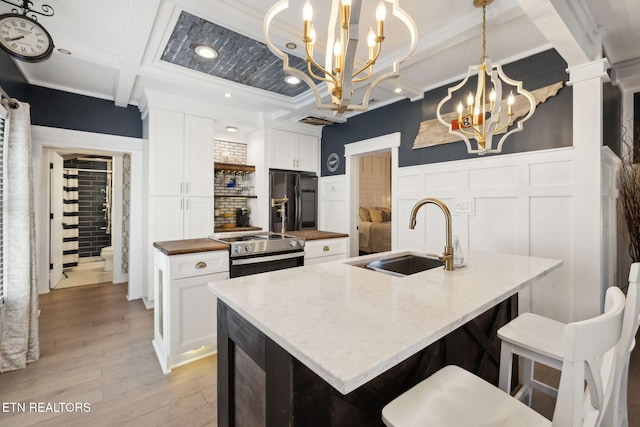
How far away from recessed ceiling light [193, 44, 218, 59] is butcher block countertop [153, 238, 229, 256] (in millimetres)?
1824

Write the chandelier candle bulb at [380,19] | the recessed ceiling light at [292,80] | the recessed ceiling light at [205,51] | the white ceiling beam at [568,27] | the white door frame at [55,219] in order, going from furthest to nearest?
the white door frame at [55,219] → the recessed ceiling light at [292,80] → the recessed ceiling light at [205,51] → the white ceiling beam at [568,27] → the chandelier candle bulb at [380,19]

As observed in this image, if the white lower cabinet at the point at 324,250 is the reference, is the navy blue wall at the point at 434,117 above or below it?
above

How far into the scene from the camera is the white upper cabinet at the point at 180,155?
3570 millimetres

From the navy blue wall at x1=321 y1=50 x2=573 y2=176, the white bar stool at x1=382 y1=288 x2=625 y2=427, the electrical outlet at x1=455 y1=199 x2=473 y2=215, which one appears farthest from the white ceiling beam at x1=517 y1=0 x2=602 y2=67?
the white bar stool at x1=382 y1=288 x2=625 y2=427

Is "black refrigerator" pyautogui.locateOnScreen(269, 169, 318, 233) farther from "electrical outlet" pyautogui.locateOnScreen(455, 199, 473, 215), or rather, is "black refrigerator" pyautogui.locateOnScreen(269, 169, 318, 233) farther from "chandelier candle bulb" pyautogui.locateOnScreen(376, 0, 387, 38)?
"chandelier candle bulb" pyautogui.locateOnScreen(376, 0, 387, 38)

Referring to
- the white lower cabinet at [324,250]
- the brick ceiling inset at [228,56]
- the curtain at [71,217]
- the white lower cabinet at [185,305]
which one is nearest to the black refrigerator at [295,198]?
the brick ceiling inset at [228,56]

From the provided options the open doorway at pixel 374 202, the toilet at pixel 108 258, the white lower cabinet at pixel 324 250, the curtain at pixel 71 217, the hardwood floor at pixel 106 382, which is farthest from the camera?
the open doorway at pixel 374 202

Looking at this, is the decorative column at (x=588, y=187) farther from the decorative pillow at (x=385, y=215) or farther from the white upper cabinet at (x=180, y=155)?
the decorative pillow at (x=385, y=215)

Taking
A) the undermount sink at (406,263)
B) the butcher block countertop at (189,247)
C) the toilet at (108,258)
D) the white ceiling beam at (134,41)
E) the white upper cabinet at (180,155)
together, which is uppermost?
the white ceiling beam at (134,41)

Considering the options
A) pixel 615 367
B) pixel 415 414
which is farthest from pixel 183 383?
pixel 615 367

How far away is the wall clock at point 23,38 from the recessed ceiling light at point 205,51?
1085 millimetres

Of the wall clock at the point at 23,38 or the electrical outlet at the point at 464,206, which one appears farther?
the electrical outlet at the point at 464,206

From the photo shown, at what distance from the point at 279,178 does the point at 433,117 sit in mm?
2405

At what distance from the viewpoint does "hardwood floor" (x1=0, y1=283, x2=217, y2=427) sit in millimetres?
1749
